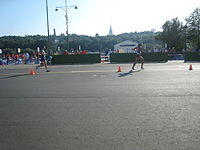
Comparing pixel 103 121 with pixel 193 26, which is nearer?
pixel 103 121

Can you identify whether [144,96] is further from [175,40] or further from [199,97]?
[175,40]

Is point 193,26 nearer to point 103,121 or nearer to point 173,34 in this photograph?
point 173,34

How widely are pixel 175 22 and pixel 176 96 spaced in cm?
5440

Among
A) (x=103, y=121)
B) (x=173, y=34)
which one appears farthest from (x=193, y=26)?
(x=103, y=121)

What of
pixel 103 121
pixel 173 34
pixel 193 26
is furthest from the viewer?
pixel 173 34

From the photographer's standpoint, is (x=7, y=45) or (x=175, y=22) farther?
(x=7, y=45)

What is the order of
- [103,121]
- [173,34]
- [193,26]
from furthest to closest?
[173,34] → [193,26] → [103,121]

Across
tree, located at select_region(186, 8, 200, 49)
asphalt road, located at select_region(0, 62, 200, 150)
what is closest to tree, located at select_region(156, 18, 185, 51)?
tree, located at select_region(186, 8, 200, 49)

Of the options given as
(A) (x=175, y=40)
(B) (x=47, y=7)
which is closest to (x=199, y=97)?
(B) (x=47, y=7)

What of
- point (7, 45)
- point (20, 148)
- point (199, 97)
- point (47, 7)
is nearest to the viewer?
point (20, 148)

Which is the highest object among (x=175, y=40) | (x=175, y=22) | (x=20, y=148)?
(x=175, y=22)

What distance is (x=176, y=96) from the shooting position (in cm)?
675

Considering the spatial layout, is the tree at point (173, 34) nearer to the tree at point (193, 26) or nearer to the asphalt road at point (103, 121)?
the tree at point (193, 26)

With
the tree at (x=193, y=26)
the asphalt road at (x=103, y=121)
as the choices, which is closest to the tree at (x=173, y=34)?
the tree at (x=193, y=26)
